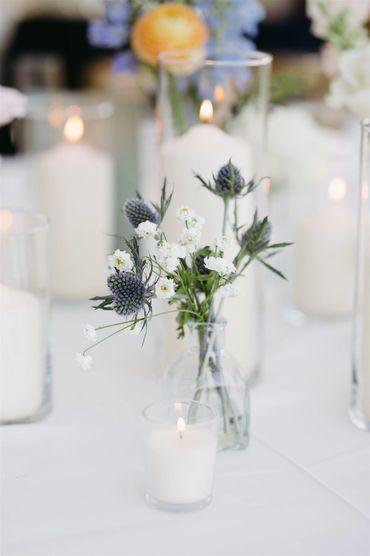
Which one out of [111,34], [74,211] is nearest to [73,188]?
[74,211]

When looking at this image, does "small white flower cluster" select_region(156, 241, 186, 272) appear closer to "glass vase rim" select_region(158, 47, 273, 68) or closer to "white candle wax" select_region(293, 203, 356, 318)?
"glass vase rim" select_region(158, 47, 273, 68)

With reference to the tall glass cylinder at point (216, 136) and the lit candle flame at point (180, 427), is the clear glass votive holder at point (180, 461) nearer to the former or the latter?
the lit candle flame at point (180, 427)

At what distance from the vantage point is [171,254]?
0.61 metres

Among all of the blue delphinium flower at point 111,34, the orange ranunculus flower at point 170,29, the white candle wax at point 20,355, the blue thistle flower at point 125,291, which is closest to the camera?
the blue thistle flower at point 125,291

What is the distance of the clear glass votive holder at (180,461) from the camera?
2.05ft

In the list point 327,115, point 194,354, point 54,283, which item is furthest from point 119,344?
point 327,115

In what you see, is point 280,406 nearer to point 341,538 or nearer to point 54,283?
point 341,538

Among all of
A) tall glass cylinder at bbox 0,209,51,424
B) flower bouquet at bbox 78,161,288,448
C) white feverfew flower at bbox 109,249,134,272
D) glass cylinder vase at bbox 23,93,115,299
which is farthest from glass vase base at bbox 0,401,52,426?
glass cylinder vase at bbox 23,93,115,299

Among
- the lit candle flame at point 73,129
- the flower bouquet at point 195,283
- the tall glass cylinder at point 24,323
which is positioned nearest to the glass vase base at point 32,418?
the tall glass cylinder at point 24,323

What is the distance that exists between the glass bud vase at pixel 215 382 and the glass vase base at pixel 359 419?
12 cm

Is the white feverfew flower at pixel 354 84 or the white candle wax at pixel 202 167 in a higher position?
the white feverfew flower at pixel 354 84

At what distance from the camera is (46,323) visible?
2.62ft

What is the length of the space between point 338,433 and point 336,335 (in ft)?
0.89

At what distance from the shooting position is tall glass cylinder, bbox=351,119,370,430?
2.56 feet
